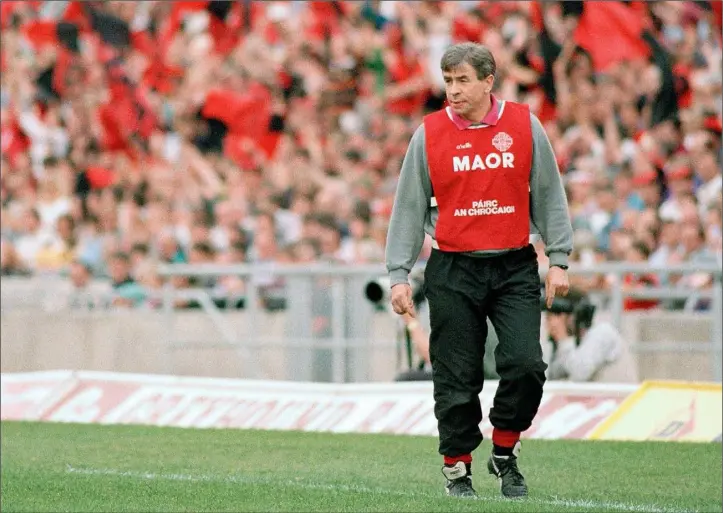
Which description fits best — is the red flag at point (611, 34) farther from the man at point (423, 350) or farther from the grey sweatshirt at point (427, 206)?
the grey sweatshirt at point (427, 206)

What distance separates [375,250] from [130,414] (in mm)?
4151

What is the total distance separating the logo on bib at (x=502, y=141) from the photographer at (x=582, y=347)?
473 centimetres

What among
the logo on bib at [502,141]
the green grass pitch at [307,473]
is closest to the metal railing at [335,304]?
the green grass pitch at [307,473]

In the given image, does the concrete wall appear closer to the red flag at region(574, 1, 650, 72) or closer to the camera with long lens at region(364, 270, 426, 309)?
the camera with long lens at region(364, 270, 426, 309)

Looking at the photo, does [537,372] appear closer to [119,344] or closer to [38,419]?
[38,419]

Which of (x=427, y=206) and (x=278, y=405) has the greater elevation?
(x=427, y=206)

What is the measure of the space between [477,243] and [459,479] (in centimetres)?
116

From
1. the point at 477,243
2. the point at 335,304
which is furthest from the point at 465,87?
the point at 335,304

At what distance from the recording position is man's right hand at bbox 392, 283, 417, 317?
782 cm

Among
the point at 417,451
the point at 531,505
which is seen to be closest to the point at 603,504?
the point at 531,505

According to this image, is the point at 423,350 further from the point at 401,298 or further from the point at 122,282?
the point at 122,282

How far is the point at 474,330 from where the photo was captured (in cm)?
789

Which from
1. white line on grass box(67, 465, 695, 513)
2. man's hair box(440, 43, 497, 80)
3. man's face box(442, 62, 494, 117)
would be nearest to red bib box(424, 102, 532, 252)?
man's face box(442, 62, 494, 117)

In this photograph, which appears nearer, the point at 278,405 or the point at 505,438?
the point at 505,438
